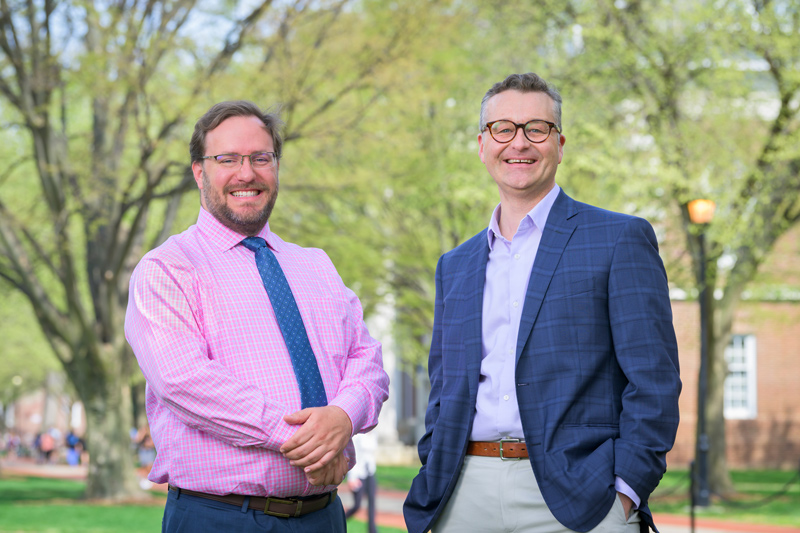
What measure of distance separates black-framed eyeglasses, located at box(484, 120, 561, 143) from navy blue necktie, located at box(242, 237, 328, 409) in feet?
3.24

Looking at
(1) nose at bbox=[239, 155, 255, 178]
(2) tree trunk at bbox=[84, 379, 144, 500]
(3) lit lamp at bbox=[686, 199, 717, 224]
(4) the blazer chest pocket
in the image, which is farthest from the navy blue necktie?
(2) tree trunk at bbox=[84, 379, 144, 500]

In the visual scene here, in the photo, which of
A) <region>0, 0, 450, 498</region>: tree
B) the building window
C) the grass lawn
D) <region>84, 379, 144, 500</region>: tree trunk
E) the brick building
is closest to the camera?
<region>0, 0, 450, 498</region>: tree

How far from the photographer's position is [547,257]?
3270 mm

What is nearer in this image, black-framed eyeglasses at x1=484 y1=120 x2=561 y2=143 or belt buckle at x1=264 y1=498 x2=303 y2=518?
belt buckle at x1=264 y1=498 x2=303 y2=518

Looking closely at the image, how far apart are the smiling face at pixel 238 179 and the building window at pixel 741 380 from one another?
25.2 m

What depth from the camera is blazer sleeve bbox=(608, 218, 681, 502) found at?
2918 millimetres

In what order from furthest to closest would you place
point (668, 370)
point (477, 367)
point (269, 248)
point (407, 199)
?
point (407, 199) → point (269, 248) → point (477, 367) → point (668, 370)

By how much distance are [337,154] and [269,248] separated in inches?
534

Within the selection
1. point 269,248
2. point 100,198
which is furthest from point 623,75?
point 269,248

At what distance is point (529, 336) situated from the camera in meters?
3.17

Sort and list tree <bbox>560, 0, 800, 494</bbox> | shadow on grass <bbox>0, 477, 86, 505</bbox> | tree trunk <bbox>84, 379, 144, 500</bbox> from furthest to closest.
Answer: shadow on grass <bbox>0, 477, 86, 505</bbox>
tree trunk <bbox>84, 379, 144, 500</bbox>
tree <bbox>560, 0, 800, 494</bbox>

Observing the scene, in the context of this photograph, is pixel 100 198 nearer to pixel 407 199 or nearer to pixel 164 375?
pixel 407 199

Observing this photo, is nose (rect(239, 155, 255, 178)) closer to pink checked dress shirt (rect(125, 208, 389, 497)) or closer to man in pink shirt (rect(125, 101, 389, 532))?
man in pink shirt (rect(125, 101, 389, 532))

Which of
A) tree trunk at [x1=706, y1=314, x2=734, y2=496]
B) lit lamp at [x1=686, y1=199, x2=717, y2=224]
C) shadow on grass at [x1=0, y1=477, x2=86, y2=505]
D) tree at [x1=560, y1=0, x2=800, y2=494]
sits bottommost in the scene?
shadow on grass at [x1=0, y1=477, x2=86, y2=505]
